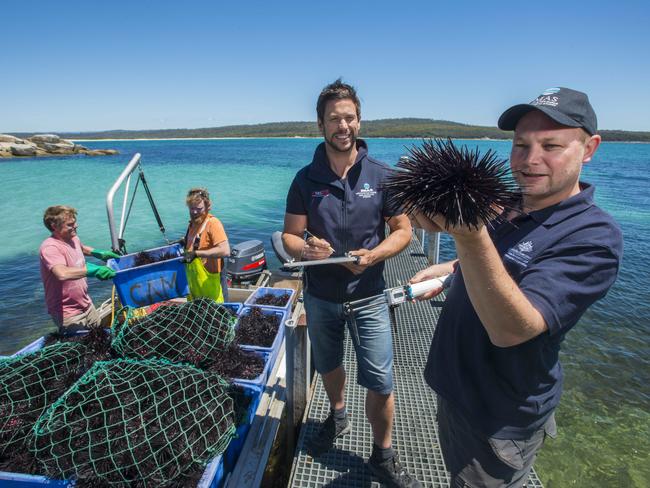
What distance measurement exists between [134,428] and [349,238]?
177 cm

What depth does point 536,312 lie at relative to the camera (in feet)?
3.67

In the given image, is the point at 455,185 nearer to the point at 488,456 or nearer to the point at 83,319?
the point at 488,456

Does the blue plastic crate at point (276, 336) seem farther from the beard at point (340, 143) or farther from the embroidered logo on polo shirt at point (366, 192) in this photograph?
the beard at point (340, 143)

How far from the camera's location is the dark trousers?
5.38 ft

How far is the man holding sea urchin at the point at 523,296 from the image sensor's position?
1.12 metres


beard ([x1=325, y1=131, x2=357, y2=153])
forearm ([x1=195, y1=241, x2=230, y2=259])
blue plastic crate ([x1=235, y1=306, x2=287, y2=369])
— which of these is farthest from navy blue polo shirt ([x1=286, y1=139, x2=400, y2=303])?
forearm ([x1=195, y1=241, x2=230, y2=259])

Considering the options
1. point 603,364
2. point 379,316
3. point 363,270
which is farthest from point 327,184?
point 603,364

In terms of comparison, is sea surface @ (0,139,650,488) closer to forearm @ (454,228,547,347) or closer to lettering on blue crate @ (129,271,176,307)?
forearm @ (454,228,547,347)

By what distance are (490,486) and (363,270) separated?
136 cm

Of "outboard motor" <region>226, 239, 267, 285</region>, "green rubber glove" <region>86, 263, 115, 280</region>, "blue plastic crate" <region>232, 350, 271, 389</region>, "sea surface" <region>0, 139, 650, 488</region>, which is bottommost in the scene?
"sea surface" <region>0, 139, 650, 488</region>

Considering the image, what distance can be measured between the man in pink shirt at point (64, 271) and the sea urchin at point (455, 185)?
3.81 meters

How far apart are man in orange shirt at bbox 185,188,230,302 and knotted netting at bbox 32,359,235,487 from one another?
8.18 feet

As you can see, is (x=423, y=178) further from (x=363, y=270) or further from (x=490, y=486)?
(x=490, y=486)

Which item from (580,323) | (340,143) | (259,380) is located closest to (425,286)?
(340,143)
